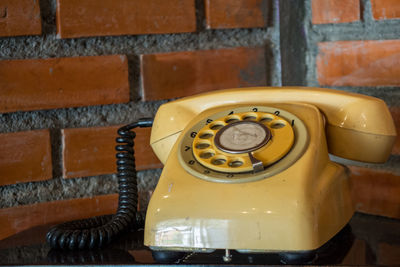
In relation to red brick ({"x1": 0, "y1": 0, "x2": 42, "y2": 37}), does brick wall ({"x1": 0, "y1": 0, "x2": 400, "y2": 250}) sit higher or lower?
lower

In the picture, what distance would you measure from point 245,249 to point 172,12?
60 centimetres

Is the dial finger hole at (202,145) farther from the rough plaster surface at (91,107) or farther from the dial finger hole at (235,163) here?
the rough plaster surface at (91,107)

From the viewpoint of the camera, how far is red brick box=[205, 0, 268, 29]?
3.79ft

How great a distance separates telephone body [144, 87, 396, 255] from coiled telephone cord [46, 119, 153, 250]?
0.06m

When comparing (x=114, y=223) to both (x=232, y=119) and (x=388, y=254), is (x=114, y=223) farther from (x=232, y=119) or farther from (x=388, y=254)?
(x=388, y=254)

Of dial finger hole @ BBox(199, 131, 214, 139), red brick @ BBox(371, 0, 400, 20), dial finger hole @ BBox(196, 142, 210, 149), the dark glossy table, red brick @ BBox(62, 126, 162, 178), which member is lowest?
the dark glossy table

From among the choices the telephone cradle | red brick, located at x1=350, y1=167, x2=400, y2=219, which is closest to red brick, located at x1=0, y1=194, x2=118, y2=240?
the telephone cradle

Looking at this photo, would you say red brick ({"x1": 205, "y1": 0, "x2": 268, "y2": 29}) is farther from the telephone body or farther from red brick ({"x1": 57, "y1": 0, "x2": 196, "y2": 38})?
the telephone body

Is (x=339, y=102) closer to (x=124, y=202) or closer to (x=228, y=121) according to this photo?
(x=228, y=121)

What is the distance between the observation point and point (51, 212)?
1.10 metres

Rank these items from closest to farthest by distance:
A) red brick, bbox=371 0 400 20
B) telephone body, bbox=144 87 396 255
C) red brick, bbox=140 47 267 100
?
telephone body, bbox=144 87 396 255 < red brick, bbox=371 0 400 20 < red brick, bbox=140 47 267 100

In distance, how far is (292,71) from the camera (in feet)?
3.90

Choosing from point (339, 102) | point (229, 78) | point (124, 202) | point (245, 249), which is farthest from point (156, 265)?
point (229, 78)

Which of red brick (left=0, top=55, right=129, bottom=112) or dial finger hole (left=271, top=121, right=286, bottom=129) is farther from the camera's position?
red brick (left=0, top=55, right=129, bottom=112)
